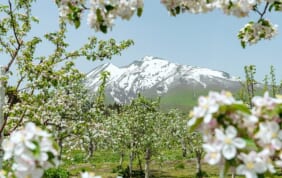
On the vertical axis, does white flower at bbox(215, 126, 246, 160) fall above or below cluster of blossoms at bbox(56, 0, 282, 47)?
below

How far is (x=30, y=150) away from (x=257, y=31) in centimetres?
300

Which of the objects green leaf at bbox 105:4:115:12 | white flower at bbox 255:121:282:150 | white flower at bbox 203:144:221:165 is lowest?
white flower at bbox 203:144:221:165

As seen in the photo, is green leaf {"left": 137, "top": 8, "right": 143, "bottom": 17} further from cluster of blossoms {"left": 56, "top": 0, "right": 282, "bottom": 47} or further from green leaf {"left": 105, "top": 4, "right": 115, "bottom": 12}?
green leaf {"left": 105, "top": 4, "right": 115, "bottom": 12}

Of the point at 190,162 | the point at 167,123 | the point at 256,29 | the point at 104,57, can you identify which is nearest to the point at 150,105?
the point at 167,123

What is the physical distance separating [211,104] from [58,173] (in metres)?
19.8

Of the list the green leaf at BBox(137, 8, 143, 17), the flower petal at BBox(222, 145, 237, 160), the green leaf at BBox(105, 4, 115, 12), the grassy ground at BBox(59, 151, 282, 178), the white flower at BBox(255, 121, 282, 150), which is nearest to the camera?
the flower petal at BBox(222, 145, 237, 160)

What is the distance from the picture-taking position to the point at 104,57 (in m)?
9.80

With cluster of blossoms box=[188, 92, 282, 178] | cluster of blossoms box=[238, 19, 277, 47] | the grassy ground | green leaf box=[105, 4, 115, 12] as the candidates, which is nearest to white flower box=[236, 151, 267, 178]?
cluster of blossoms box=[188, 92, 282, 178]

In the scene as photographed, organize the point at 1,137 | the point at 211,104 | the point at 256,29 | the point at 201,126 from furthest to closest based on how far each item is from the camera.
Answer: the point at 1,137
the point at 256,29
the point at 201,126
the point at 211,104

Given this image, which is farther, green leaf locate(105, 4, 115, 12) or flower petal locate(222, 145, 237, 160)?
green leaf locate(105, 4, 115, 12)

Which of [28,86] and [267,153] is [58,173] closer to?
[28,86]

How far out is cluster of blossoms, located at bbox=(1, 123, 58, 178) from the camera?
8.21 feet

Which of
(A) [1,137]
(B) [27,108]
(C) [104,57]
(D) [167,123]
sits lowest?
(A) [1,137]

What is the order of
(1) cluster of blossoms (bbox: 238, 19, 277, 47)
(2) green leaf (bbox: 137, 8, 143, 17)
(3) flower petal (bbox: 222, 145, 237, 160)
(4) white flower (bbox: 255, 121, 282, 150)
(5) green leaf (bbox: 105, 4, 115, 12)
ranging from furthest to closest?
(1) cluster of blossoms (bbox: 238, 19, 277, 47) → (2) green leaf (bbox: 137, 8, 143, 17) → (5) green leaf (bbox: 105, 4, 115, 12) → (4) white flower (bbox: 255, 121, 282, 150) → (3) flower petal (bbox: 222, 145, 237, 160)
